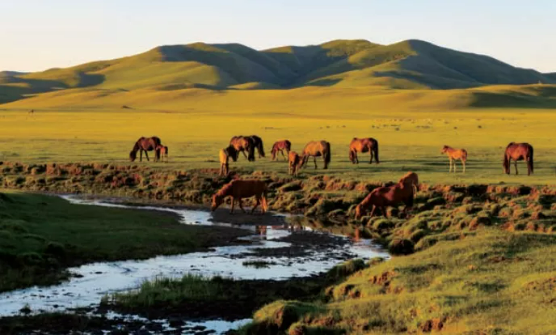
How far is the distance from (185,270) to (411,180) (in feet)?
39.8

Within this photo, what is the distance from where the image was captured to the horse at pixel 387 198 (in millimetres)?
27781

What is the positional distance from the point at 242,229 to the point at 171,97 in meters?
145

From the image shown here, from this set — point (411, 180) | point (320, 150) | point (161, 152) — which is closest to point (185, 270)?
point (411, 180)

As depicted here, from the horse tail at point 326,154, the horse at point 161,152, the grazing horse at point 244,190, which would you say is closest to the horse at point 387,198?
the grazing horse at point 244,190

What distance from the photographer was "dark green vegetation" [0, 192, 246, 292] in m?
19.4

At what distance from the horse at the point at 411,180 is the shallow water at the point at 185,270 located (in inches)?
169

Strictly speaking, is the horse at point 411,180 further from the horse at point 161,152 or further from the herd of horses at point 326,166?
the horse at point 161,152

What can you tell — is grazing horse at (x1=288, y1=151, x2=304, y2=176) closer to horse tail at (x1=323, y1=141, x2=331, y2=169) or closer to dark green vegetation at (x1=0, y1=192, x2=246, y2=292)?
horse tail at (x1=323, y1=141, x2=331, y2=169)

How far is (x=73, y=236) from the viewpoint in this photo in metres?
23.0

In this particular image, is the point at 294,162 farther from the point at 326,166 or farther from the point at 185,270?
the point at 185,270

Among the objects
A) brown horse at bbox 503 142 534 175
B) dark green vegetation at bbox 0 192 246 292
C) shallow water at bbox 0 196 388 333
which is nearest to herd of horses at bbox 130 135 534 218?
brown horse at bbox 503 142 534 175

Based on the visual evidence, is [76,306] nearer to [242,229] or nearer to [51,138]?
[242,229]

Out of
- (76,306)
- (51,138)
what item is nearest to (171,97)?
(51,138)

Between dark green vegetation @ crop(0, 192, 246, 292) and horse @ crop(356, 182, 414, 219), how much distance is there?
4893mm
